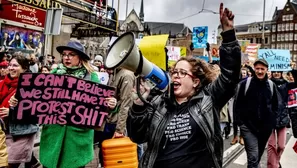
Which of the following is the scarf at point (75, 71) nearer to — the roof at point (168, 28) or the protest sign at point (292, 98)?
the protest sign at point (292, 98)

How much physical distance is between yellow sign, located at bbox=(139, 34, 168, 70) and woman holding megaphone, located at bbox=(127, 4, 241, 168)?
1.45 feet

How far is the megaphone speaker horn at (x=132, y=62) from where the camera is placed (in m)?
2.04

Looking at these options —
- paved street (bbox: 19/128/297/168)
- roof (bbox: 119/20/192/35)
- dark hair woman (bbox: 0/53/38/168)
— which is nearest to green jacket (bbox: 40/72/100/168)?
dark hair woman (bbox: 0/53/38/168)

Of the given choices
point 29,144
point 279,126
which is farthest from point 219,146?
point 279,126

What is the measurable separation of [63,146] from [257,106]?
2.58 metres

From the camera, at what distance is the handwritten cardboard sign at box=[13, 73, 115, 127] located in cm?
304

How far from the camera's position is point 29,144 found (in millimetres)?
3801

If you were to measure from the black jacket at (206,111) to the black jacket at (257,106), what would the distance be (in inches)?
92.5

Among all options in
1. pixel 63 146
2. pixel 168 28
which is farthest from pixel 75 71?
pixel 168 28

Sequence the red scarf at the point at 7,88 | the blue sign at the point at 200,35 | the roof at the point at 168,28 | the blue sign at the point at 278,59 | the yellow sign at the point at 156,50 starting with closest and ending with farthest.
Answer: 1. the yellow sign at the point at 156,50
2. the red scarf at the point at 7,88
3. the blue sign at the point at 278,59
4. the blue sign at the point at 200,35
5. the roof at the point at 168,28

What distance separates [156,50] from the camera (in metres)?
2.76

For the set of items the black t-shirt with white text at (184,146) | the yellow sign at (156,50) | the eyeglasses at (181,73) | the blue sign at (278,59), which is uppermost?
the blue sign at (278,59)

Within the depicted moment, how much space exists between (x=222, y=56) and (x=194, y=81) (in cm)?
29

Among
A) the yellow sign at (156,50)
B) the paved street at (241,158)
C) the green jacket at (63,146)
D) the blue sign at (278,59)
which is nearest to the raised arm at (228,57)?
the yellow sign at (156,50)
